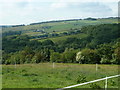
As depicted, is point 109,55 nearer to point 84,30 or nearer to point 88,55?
point 88,55

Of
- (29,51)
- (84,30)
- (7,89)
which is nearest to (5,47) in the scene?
(29,51)

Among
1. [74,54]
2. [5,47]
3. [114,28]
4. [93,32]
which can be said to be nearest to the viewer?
[74,54]

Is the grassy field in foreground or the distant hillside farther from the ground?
the distant hillside

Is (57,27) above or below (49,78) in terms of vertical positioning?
above

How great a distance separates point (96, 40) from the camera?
86.0 meters

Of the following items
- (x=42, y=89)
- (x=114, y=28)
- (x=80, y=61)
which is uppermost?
(x=114, y=28)

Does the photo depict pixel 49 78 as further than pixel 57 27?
No

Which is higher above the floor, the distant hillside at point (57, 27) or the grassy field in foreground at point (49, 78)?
the distant hillside at point (57, 27)

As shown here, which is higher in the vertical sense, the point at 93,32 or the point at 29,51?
the point at 93,32

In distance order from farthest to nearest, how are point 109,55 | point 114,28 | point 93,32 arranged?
point 93,32 < point 114,28 < point 109,55

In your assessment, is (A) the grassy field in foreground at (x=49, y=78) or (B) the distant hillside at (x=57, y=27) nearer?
(A) the grassy field in foreground at (x=49, y=78)

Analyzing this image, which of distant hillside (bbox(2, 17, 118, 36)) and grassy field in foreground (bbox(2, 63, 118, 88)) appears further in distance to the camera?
distant hillside (bbox(2, 17, 118, 36))

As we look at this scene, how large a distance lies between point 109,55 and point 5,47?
43.3m

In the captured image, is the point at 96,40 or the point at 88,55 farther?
the point at 96,40
